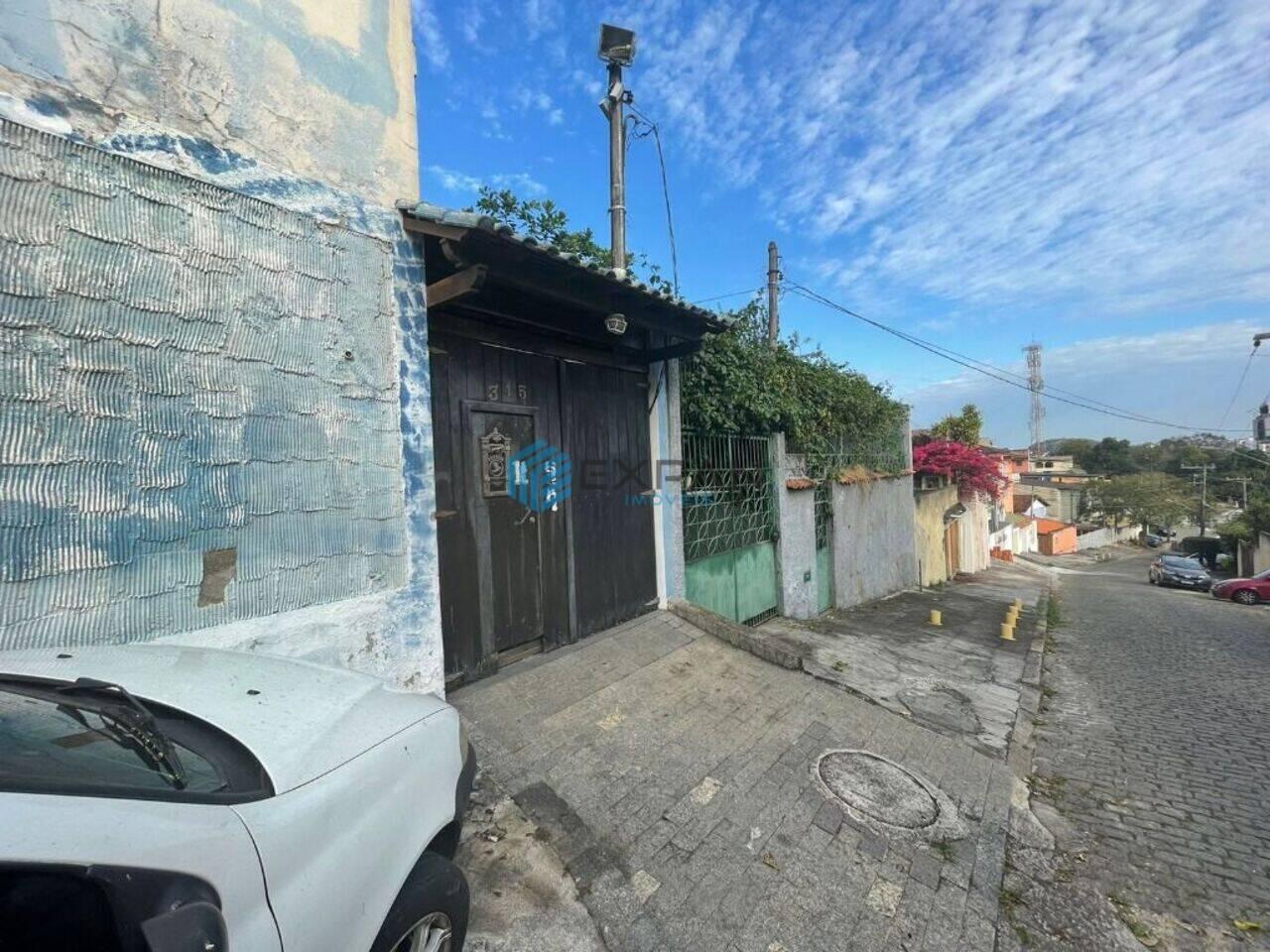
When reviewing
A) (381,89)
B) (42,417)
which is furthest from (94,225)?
(381,89)

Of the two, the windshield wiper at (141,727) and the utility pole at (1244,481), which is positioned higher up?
the windshield wiper at (141,727)

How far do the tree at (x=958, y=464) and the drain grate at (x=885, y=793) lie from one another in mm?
12050

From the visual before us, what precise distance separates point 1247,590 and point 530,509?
923 inches

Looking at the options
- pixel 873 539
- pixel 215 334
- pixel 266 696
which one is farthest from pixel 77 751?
pixel 873 539

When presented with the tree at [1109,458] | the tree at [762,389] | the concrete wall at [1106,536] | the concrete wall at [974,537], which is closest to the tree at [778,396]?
the tree at [762,389]

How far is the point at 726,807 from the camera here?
3.16m

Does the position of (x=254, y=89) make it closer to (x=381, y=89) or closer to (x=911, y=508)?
(x=381, y=89)

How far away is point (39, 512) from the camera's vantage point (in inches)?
92.0

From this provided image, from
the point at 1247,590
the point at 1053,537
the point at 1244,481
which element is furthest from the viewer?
the point at 1244,481

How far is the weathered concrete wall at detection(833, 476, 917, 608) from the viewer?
9.65 metres

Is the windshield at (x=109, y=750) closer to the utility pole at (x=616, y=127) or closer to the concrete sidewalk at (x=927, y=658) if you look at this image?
the concrete sidewalk at (x=927, y=658)

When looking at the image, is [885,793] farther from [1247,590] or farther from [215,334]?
[1247,590]

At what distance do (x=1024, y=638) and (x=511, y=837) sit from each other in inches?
369

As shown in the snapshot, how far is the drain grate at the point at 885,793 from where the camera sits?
10.8 feet
